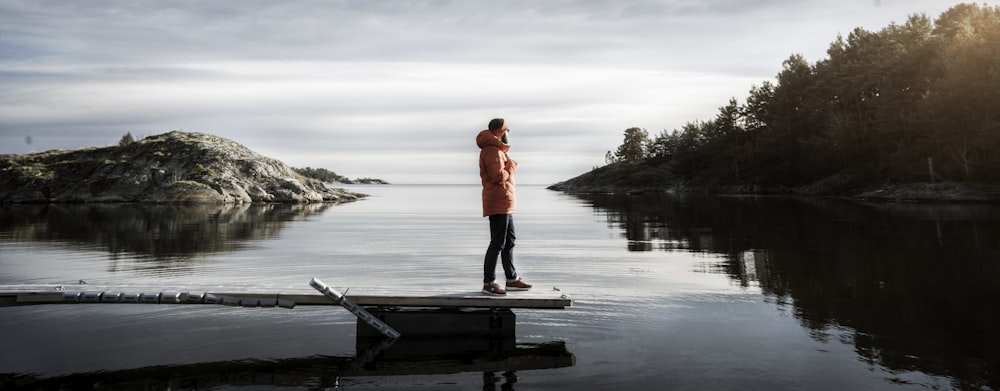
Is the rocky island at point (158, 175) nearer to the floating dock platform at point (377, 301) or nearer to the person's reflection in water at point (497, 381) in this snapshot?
the floating dock platform at point (377, 301)

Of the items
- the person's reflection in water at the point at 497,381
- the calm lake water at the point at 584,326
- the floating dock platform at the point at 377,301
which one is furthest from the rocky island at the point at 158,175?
the person's reflection in water at the point at 497,381

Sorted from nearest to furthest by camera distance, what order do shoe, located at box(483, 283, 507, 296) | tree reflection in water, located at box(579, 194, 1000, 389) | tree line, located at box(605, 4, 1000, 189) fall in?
1. tree reflection in water, located at box(579, 194, 1000, 389)
2. shoe, located at box(483, 283, 507, 296)
3. tree line, located at box(605, 4, 1000, 189)

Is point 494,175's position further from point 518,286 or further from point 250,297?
point 250,297

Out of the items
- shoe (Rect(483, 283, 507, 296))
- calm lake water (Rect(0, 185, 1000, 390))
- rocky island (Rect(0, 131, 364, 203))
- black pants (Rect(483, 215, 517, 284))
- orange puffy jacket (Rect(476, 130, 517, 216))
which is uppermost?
rocky island (Rect(0, 131, 364, 203))

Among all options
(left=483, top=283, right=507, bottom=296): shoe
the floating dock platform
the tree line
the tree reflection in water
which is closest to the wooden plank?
the floating dock platform

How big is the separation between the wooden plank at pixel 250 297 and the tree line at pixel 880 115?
58285 millimetres

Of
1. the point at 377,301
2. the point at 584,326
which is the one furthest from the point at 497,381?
the point at 584,326

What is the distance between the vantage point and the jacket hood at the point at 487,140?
862 cm

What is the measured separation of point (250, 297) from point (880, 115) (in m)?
74.9

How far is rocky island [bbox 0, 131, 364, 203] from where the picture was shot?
64.6m

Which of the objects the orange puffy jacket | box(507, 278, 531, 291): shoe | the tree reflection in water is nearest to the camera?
the tree reflection in water

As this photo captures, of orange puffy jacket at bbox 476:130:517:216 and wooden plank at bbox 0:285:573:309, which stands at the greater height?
orange puffy jacket at bbox 476:130:517:216

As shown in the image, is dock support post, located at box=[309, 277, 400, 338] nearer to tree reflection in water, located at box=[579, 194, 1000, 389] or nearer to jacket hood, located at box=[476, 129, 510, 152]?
jacket hood, located at box=[476, 129, 510, 152]

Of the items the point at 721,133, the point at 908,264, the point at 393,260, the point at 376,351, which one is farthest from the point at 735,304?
the point at 721,133
